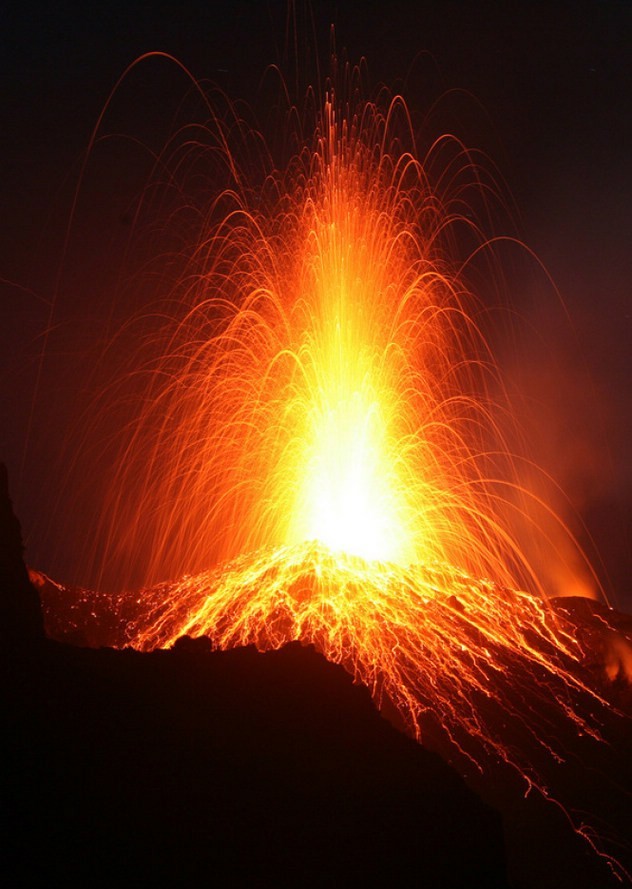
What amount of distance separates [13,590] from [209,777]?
3.93 m

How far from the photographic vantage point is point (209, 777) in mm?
8867

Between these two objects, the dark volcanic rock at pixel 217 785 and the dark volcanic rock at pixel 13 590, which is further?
the dark volcanic rock at pixel 13 590

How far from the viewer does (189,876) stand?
793cm

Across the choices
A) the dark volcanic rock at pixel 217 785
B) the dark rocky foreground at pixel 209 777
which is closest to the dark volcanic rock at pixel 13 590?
the dark rocky foreground at pixel 209 777

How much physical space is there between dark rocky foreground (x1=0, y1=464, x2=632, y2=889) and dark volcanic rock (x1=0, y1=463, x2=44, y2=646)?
3cm

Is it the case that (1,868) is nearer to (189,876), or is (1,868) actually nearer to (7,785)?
(7,785)

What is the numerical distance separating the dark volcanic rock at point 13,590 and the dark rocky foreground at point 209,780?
0.04 m

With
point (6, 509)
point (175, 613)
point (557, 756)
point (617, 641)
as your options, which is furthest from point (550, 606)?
point (6, 509)

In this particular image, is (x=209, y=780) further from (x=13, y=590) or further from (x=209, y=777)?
(x=13, y=590)

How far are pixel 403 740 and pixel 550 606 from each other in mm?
24287

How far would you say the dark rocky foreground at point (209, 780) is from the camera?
8.09 meters

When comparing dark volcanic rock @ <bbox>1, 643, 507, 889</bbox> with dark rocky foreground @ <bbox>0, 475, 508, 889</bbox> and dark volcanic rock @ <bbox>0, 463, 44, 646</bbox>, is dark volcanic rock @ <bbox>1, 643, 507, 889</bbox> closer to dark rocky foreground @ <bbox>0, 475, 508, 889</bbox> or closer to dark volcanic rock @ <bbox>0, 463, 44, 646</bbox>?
dark rocky foreground @ <bbox>0, 475, 508, 889</bbox>

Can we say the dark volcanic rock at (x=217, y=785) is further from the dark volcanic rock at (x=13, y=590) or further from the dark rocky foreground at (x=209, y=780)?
the dark volcanic rock at (x=13, y=590)

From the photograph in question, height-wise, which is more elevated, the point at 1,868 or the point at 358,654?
the point at 358,654
